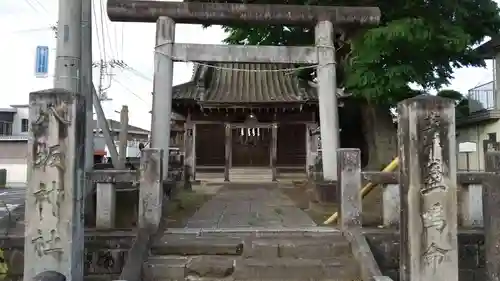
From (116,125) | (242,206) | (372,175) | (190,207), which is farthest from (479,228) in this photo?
(116,125)

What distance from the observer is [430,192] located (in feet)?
18.2

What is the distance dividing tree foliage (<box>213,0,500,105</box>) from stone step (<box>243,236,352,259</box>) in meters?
7.24

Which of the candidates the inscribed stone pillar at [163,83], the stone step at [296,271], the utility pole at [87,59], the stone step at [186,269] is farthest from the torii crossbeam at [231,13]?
the stone step at [296,271]

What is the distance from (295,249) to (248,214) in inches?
122

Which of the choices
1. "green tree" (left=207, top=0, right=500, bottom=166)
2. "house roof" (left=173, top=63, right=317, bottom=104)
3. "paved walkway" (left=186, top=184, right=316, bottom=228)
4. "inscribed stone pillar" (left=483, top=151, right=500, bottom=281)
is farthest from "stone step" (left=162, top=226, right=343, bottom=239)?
"house roof" (left=173, top=63, right=317, bottom=104)

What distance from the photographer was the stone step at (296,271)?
6566mm

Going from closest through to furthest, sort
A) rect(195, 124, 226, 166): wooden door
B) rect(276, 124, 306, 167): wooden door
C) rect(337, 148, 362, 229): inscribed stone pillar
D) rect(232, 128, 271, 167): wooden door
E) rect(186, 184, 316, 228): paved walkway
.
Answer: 1. rect(337, 148, 362, 229): inscribed stone pillar
2. rect(186, 184, 316, 228): paved walkway
3. rect(276, 124, 306, 167): wooden door
4. rect(232, 128, 271, 167): wooden door
5. rect(195, 124, 226, 166): wooden door

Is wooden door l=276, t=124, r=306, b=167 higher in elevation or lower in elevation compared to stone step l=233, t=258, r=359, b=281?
higher

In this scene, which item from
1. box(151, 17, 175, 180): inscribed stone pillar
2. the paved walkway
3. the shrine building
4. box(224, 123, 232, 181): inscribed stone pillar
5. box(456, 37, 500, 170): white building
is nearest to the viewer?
the paved walkway

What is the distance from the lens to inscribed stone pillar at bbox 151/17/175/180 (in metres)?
10.1

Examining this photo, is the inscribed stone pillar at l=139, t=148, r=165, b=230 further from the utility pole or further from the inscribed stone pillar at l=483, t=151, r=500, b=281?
the inscribed stone pillar at l=483, t=151, r=500, b=281

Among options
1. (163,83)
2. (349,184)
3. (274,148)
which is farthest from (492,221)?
(274,148)

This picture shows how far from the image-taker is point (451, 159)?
5.61 meters

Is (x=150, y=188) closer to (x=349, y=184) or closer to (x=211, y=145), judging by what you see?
(x=349, y=184)
